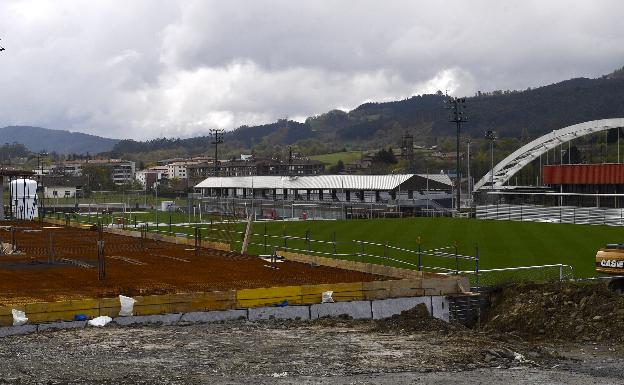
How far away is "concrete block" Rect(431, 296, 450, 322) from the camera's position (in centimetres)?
2854

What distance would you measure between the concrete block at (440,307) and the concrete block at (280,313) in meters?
4.82

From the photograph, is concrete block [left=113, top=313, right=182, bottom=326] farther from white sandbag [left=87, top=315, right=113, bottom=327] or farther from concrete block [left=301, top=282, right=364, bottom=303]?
concrete block [left=301, top=282, right=364, bottom=303]

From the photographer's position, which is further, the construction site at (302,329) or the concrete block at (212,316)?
the concrete block at (212,316)

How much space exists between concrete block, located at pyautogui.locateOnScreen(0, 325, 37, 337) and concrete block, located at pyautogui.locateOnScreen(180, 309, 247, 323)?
460 centimetres

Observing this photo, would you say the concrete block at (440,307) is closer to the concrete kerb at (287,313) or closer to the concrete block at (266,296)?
the concrete kerb at (287,313)

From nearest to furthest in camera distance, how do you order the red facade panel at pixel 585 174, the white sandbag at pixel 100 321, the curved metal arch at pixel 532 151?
1. the white sandbag at pixel 100 321
2. the red facade panel at pixel 585 174
3. the curved metal arch at pixel 532 151

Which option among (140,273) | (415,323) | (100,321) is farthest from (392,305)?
A: (140,273)

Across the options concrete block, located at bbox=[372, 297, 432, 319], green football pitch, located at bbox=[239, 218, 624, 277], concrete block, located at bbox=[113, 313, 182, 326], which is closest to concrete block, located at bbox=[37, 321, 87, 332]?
concrete block, located at bbox=[113, 313, 182, 326]

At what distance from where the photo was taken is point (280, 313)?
26609mm

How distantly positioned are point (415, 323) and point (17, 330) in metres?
12.4

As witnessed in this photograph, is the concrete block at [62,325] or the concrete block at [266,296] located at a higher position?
the concrete block at [266,296]

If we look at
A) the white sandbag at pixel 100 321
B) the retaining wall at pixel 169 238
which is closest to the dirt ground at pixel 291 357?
the white sandbag at pixel 100 321

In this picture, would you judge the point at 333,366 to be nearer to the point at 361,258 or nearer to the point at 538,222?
the point at 361,258

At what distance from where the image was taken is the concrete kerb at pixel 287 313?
24047mm
